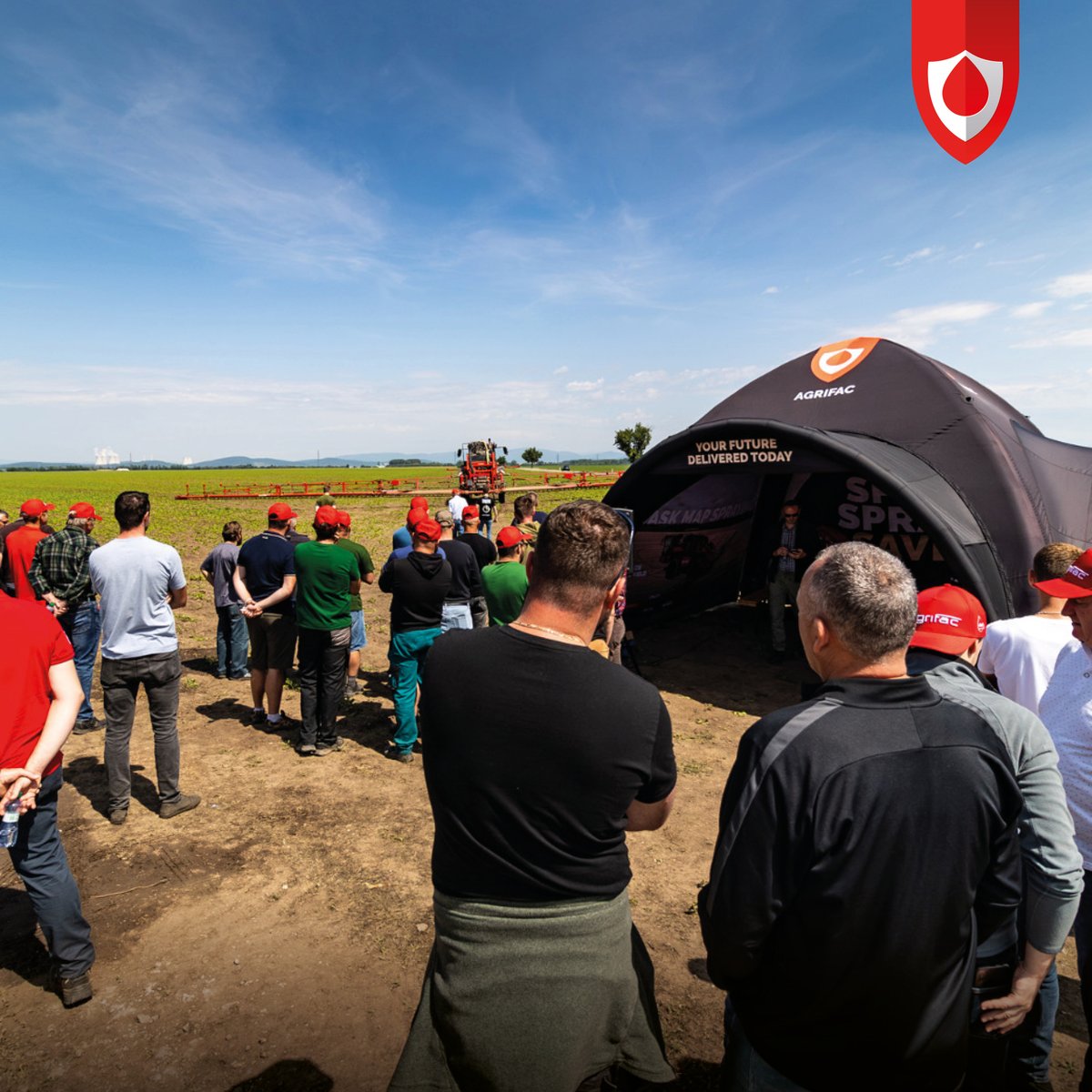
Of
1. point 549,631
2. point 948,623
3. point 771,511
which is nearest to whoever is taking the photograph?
point 549,631

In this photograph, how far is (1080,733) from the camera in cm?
258

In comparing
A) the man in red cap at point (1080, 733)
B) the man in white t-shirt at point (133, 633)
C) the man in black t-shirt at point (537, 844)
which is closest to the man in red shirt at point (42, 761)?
the man in white t-shirt at point (133, 633)

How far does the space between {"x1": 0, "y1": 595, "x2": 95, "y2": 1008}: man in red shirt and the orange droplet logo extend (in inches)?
328

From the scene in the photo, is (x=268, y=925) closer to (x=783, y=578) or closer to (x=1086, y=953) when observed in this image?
(x=1086, y=953)

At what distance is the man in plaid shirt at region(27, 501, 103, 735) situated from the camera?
609 cm

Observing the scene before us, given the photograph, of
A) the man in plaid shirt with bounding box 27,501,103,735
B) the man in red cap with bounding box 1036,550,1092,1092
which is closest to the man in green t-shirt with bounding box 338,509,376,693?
the man in plaid shirt with bounding box 27,501,103,735

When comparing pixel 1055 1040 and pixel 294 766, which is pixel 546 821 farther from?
pixel 294 766

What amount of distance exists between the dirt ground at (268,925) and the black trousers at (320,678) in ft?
0.86

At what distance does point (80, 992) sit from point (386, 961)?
153 centimetres

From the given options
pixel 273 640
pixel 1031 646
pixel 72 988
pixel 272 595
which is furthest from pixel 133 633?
pixel 1031 646

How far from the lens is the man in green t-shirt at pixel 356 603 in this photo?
6.38 meters

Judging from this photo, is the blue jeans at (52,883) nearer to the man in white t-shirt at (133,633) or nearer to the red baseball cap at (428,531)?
the man in white t-shirt at (133,633)

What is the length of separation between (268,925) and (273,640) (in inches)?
121

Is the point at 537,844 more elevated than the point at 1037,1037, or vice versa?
the point at 537,844
